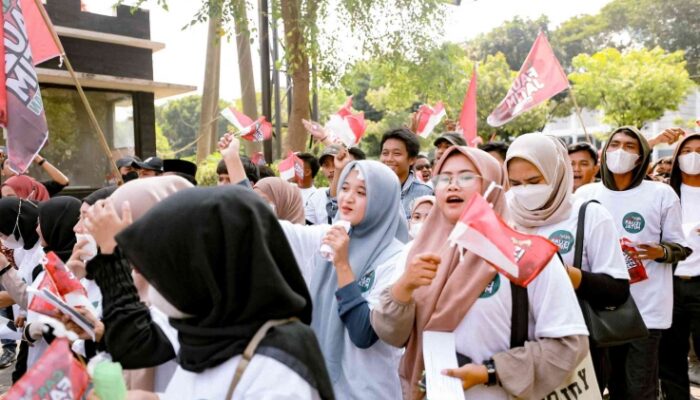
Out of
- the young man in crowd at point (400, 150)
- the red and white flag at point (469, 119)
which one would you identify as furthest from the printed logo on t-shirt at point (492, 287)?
the red and white flag at point (469, 119)

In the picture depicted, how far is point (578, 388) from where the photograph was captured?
2.12m

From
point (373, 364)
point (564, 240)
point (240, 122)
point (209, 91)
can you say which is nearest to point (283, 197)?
point (373, 364)

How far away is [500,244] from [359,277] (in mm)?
934

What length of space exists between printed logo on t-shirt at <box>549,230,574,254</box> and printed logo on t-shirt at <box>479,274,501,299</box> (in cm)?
72

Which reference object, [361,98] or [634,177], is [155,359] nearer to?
[634,177]

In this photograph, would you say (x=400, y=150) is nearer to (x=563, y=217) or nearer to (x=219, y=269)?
(x=563, y=217)

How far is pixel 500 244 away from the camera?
1.83 m

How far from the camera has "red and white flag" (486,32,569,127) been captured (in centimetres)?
644

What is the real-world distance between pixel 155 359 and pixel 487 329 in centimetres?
107

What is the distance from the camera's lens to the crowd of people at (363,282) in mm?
1474

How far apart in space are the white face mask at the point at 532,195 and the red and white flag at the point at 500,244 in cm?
78

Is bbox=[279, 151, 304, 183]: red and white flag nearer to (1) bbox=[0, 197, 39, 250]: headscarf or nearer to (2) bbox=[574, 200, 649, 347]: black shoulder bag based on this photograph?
(1) bbox=[0, 197, 39, 250]: headscarf

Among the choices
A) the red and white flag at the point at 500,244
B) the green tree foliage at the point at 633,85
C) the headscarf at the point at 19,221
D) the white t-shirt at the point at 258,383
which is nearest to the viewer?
the white t-shirt at the point at 258,383

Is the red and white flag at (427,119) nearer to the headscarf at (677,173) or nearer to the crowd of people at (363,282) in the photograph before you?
the headscarf at (677,173)
